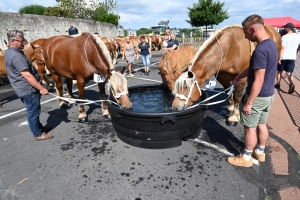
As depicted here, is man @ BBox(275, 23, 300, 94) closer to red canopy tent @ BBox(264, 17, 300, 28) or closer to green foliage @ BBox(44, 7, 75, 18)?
red canopy tent @ BBox(264, 17, 300, 28)

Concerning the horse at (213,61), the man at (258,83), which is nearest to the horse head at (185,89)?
the horse at (213,61)

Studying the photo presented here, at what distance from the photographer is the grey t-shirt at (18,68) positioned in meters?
3.32

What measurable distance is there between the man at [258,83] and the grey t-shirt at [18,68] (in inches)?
139

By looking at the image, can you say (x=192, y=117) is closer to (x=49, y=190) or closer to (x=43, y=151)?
(x=49, y=190)

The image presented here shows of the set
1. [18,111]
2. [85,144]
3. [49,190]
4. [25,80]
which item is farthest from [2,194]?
[18,111]

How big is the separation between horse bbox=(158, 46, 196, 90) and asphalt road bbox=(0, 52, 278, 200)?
2.16m

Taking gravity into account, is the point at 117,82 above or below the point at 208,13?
below

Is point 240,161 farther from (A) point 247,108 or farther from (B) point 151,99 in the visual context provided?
(B) point 151,99

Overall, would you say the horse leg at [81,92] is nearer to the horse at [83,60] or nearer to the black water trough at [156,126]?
the horse at [83,60]

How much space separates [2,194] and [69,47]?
328cm

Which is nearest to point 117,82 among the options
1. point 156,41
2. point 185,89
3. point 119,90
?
point 119,90

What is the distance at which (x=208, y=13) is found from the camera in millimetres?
31312

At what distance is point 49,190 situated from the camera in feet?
8.81

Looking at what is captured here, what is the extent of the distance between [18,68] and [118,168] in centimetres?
240
